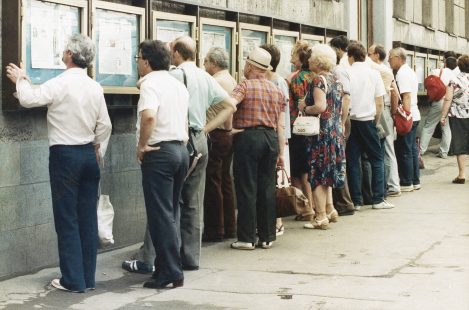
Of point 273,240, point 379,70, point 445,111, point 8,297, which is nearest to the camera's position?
point 8,297

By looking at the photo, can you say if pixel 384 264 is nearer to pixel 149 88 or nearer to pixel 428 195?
pixel 149 88

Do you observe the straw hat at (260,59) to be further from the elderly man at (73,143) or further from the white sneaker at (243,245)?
the elderly man at (73,143)

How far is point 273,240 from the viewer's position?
9680 mm

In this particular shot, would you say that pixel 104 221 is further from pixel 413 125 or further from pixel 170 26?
pixel 413 125

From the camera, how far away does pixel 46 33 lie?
8328 millimetres

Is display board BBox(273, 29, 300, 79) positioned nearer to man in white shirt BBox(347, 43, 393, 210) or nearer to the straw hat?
man in white shirt BBox(347, 43, 393, 210)

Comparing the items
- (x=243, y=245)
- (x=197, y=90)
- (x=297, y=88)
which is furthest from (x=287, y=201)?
(x=197, y=90)

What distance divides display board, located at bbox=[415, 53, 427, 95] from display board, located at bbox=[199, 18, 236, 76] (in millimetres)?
9368

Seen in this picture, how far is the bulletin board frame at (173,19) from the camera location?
9875 mm

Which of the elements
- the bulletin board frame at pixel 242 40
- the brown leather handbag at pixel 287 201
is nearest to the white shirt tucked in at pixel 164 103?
the brown leather handbag at pixel 287 201

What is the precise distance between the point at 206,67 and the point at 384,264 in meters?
2.44

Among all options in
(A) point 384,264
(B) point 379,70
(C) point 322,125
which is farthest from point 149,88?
(B) point 379,70

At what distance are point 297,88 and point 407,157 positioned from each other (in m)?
3.60

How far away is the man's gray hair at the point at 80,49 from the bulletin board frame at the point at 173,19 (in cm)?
228
